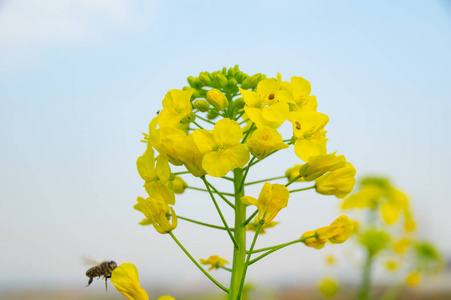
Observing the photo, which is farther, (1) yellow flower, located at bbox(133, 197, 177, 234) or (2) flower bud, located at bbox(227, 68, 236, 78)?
(2) flower bud, located at bbox(227, 68, 236, 78)

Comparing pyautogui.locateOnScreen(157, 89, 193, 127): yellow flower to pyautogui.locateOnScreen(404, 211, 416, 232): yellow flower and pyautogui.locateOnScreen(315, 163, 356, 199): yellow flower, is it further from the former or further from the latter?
pyautogui.locateOnScreen(404, 211, 416, 232): yellow flower

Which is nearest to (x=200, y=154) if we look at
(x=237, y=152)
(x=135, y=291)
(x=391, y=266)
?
(x=237, y=152)

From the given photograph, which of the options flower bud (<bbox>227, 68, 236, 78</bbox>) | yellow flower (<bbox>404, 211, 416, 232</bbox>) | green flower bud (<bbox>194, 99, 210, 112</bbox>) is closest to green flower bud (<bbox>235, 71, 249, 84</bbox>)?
flower bud (<bbox>227, 68, 236, 78</bbox>)

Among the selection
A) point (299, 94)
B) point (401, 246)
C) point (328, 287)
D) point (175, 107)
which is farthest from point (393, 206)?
point (175, 107)

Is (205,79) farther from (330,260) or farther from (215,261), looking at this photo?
(330,260)

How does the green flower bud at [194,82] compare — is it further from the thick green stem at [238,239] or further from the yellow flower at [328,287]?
the yellow flower at [328,287]

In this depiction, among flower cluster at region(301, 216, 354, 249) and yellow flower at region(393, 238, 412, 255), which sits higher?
yellow flower at region(393, 238, 412, 255)
